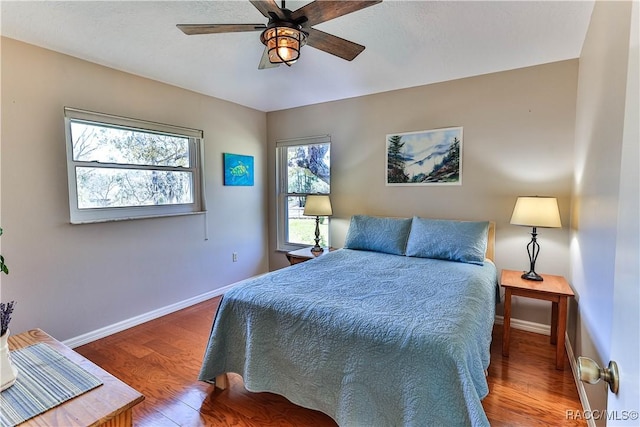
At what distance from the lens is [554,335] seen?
103 inches

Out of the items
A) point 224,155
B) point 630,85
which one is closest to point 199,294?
point 224,155

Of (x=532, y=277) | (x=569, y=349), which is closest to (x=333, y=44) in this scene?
(x=532, y=277)

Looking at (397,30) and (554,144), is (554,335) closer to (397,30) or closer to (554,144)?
(554,144)

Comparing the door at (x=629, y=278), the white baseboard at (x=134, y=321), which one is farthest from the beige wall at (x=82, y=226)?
the door at (x=629, y=278)

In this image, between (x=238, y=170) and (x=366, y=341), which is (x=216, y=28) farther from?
(x=238, y=170)

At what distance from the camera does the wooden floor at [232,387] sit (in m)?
1.79

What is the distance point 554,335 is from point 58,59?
15.1 feet

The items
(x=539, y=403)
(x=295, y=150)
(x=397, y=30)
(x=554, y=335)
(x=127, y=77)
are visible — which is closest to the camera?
(x=539, y=403)

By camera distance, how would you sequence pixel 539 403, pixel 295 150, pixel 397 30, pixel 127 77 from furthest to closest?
pixel 295 150
pixel 127 77
pixel 397 30
pixel 539 403

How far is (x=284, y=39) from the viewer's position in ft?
5.25

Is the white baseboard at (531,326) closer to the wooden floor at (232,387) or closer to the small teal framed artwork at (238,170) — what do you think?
the wooden floor at (232,387)

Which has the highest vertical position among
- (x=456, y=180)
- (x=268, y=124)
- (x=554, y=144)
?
(x=268, y=124)

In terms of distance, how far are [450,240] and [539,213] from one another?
696 millimetres

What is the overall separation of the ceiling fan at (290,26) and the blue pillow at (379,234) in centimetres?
183
